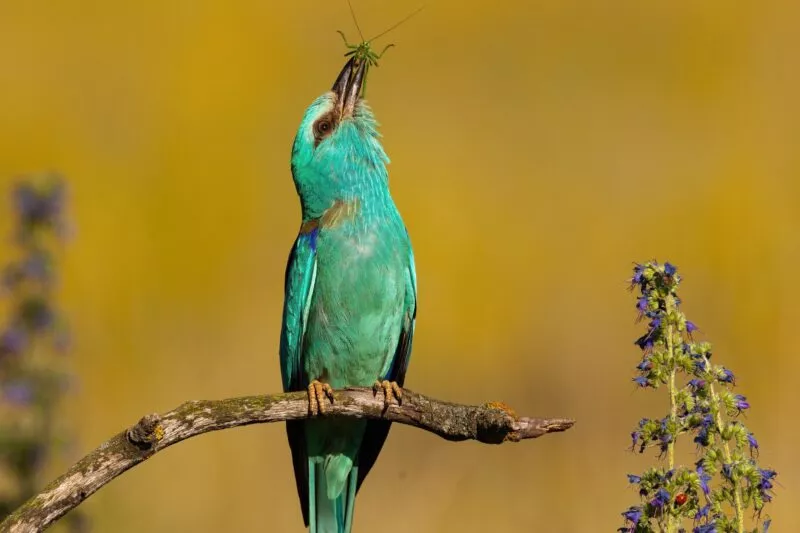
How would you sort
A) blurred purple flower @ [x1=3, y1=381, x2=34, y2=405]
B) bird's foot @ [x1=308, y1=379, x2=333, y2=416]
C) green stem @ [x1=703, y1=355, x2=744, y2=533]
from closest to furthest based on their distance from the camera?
green stem @ [x1=703, y1=355, x2=744, y2=533]
bird's foot @ [x1=308, y1=379, x2=333, y2=416]
blurred purple flower @ [x1=3, y1=381, x2=34, y2=405]

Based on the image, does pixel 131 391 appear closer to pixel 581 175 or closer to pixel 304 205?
pixel 304 205

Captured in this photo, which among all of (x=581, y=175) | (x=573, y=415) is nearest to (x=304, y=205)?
(x=573, y=415)

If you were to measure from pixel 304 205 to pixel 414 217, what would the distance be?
5.63 metres

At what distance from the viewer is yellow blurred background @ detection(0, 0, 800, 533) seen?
7703 mm

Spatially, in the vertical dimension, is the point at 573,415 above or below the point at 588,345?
below

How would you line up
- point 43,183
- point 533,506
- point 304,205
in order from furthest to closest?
point 533,506, point 304,205, point 43,183

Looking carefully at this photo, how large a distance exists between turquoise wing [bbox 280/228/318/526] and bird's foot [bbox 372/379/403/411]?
30.9 inches

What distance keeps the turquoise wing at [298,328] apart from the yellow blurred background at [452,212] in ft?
3.79

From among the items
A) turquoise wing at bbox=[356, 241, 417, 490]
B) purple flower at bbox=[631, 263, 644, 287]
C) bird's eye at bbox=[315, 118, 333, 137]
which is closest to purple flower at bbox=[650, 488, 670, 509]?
purple flower at bbox=[631, 263, 644, 287]

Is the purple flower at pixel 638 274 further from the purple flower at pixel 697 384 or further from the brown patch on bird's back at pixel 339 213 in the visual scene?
the brown patch on bird's back at pixel 339 213

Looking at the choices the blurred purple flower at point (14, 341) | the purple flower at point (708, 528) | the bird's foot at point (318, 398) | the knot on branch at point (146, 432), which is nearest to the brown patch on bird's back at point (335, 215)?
the bird's foot at point (318, 398)

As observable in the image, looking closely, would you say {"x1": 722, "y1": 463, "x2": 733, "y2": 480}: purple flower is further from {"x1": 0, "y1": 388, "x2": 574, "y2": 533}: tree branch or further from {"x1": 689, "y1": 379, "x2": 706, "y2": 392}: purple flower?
{"x1": 0, "y1": 388, "x2": 574, "y2": 533}: tree branch

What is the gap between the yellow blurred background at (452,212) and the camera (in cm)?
770

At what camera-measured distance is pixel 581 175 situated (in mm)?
11492
